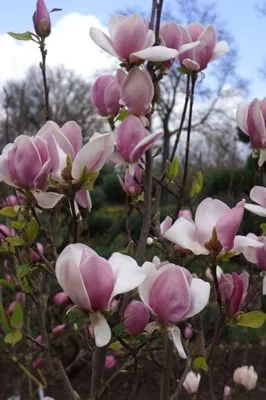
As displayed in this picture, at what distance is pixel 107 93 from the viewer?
1.12m

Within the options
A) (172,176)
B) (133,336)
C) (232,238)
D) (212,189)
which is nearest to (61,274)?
(232,238)

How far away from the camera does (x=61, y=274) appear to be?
74 centimetres

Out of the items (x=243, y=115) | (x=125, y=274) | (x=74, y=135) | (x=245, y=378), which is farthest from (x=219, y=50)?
(x=245, y=378)

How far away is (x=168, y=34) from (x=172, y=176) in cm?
27

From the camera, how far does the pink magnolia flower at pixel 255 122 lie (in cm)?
106

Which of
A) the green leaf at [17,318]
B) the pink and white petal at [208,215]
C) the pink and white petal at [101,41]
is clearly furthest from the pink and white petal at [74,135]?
the green leaf at [17,318]

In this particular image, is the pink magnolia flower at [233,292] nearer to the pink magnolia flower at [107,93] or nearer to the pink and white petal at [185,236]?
the pink and white petal at [185,236]

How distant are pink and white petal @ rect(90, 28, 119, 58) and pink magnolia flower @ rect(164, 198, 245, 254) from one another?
0.29 metres

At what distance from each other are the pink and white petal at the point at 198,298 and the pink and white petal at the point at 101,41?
0.38 meters

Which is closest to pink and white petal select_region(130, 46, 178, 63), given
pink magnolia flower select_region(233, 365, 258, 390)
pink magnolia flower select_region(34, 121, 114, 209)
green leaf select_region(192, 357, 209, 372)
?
pink magnolia flower select_region(34, 121, 114, 209)

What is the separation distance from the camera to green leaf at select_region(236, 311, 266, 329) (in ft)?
3.07

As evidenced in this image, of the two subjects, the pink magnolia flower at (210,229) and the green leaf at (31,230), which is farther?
the green leaf at (31,230)

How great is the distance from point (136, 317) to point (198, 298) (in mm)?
206

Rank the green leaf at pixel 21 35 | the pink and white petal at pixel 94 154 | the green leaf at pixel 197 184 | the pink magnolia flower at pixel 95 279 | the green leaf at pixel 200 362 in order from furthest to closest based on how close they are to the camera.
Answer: the green leaf at pixel 197 184, the green leaf at pixel 21 35, the green leaf at pixel 200 362, the pink and white petal at pixel 94 154, the pink magnolia flower at pixel 95 279
